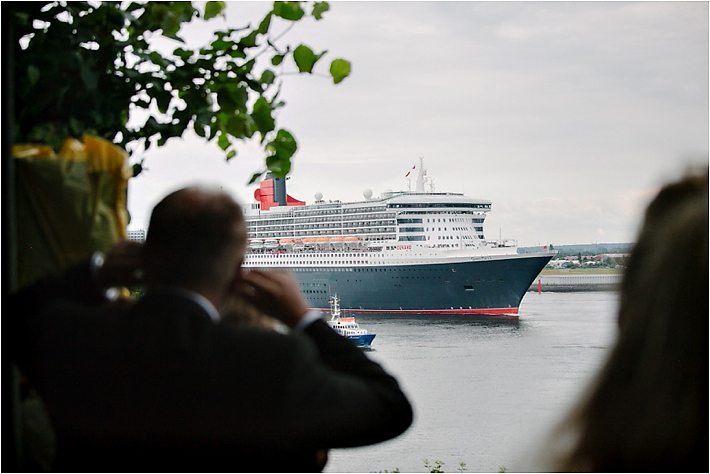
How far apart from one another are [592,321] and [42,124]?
65.8 ft

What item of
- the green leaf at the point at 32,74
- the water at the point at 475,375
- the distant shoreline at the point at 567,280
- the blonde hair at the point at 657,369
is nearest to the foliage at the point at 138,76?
the green leaf at the point at 32,74

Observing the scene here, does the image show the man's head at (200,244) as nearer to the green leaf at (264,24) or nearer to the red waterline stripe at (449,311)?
the green leaf at (264,24)

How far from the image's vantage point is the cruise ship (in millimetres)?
15727

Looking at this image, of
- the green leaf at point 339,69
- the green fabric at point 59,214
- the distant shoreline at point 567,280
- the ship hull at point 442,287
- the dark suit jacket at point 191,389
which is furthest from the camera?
the distant shoreline at point 567,280

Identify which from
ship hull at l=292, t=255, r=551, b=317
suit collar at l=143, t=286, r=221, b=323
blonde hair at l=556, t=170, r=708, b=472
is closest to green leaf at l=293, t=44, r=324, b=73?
suit collar at l=143, t=286, r=221, b=323

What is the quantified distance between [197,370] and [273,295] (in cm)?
9

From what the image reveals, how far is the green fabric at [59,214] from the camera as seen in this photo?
780 mm

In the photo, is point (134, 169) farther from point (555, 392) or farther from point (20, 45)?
point (555, 392)

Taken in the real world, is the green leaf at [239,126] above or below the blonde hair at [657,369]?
above

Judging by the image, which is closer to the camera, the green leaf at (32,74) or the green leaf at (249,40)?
the green leaf at (32,74)

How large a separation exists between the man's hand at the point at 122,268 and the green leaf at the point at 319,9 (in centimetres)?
52

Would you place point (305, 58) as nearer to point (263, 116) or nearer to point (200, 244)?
point (263, 116)

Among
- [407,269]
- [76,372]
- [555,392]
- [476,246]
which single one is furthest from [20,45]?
[476,246]

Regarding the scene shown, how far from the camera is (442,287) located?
17.3 m
